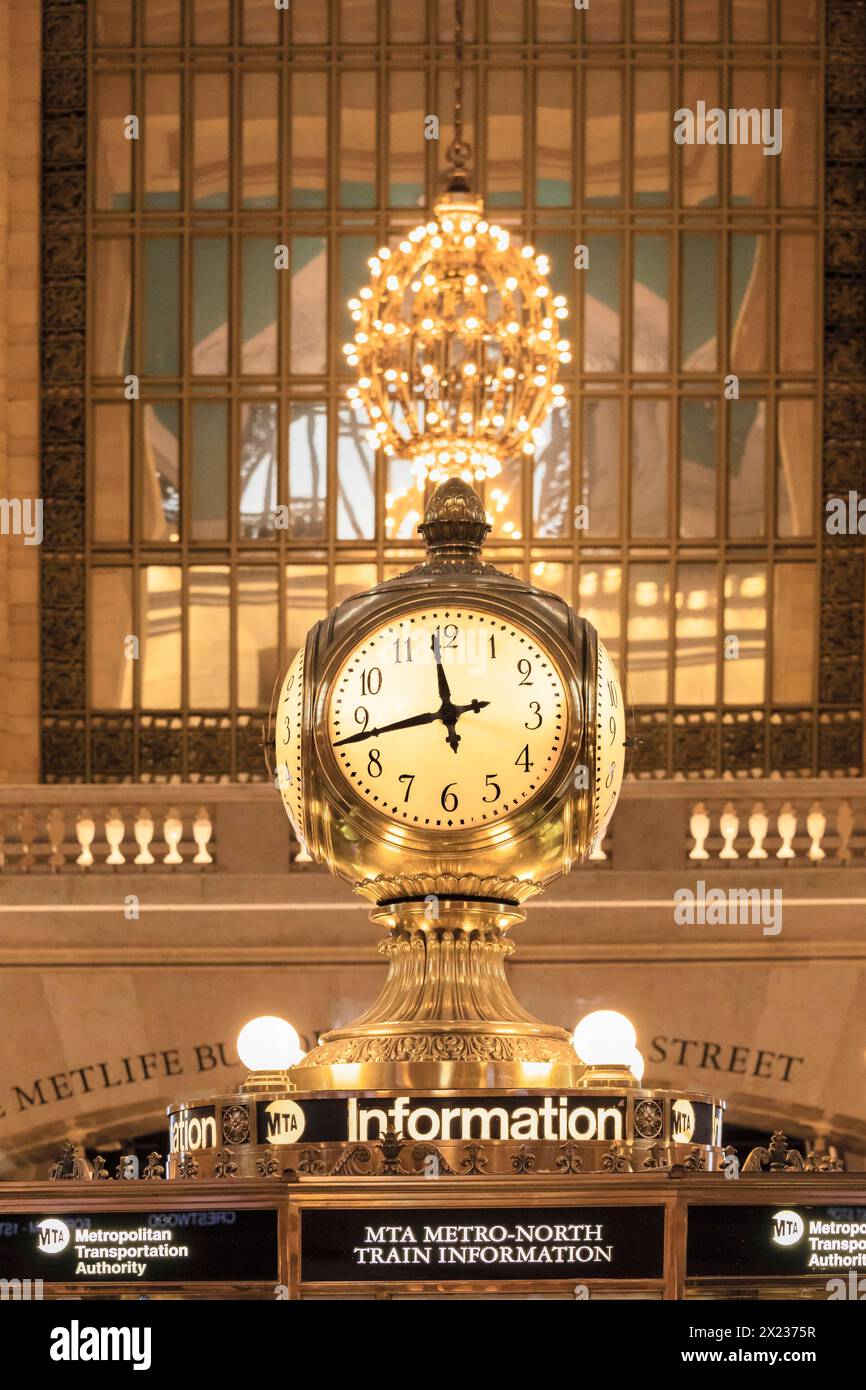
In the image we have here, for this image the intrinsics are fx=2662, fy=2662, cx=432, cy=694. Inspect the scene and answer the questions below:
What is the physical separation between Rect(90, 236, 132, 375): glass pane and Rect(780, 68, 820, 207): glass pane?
4.72m

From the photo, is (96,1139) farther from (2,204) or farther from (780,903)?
(2,204)

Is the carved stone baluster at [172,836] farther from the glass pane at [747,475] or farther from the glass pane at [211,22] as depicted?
the glass pane at [211,22]

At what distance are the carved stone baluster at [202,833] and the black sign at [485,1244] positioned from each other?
11020 millimetres

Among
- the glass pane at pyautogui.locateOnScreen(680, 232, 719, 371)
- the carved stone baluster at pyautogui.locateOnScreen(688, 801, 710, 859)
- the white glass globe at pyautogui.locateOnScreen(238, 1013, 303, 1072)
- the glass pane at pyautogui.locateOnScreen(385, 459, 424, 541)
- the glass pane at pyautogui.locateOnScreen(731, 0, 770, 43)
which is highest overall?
the glass pane at pyautogui.locateOnScreen(731, 0, 770, 43)

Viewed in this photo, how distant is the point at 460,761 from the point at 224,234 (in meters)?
16.9

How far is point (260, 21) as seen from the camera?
18953 mm

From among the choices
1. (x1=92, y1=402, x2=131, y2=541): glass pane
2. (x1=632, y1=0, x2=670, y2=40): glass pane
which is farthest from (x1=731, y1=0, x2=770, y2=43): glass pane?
(x1=92, y1=402, x2=131, y2=541): glass pane

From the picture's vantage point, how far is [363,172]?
62.0 feet

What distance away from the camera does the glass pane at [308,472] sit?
18.7m

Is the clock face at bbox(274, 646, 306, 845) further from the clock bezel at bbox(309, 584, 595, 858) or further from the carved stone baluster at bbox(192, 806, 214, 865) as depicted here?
the carved stone baluster at bbox(192, 806, 214, 865)

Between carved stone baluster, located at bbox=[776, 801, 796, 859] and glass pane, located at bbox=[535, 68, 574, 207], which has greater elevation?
glass pane, located at bbox=[535, 68, 574, 207]

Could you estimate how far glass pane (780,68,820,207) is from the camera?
18.8 meters

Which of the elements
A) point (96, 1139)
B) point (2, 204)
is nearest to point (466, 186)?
point (2, 204)

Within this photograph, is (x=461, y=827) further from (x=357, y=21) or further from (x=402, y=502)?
(x=357, y=21)
